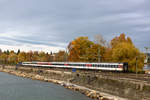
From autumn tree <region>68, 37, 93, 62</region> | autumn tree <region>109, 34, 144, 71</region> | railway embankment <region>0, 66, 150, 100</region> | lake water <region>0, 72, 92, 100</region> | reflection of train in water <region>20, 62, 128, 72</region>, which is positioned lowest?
lake water <region>0, 72, 92, 100</region>

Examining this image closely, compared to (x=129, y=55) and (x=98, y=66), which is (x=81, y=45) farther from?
(x=129, y=55)

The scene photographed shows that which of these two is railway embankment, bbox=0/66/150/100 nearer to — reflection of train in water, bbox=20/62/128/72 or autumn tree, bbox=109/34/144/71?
reflection of train in water, bbox=20/62/128/72

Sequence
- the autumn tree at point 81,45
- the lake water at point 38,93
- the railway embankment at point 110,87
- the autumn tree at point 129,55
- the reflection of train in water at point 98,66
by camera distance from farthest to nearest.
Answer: the autumn tree at point 81,45 < the autumn tree at point 129,55 < the reflection of train in water at point 98,66 < the lake water at point 38,93 < the railway embankment at point 110,87

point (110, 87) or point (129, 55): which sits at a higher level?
point (129, 55)

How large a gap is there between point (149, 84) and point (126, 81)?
152 inches

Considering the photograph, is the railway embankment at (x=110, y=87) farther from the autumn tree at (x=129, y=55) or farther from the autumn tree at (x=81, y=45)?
the autumn tree at (x=81, y=45)

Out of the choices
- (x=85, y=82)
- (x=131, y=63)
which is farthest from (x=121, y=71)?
(x=85, y=82)

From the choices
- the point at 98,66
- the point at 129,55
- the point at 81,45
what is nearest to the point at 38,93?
the point at 98,66

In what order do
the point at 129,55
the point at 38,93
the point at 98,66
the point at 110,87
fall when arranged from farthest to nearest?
the point at 98,66 < the point at 129,55 < the point at 38,93 < the point at 110,87

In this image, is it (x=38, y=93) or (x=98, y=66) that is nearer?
(x=38, y=93)

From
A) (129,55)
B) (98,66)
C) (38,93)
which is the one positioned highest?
→ (129,55)

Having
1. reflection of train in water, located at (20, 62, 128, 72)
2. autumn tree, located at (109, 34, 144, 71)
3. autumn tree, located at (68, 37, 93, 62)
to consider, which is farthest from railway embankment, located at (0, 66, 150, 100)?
autumn tree, located at (68, 37, 93, 62)

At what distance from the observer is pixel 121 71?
3378 cm

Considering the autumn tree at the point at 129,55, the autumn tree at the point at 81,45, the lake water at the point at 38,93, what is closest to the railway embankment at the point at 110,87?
the lake water at the point at 38,93
